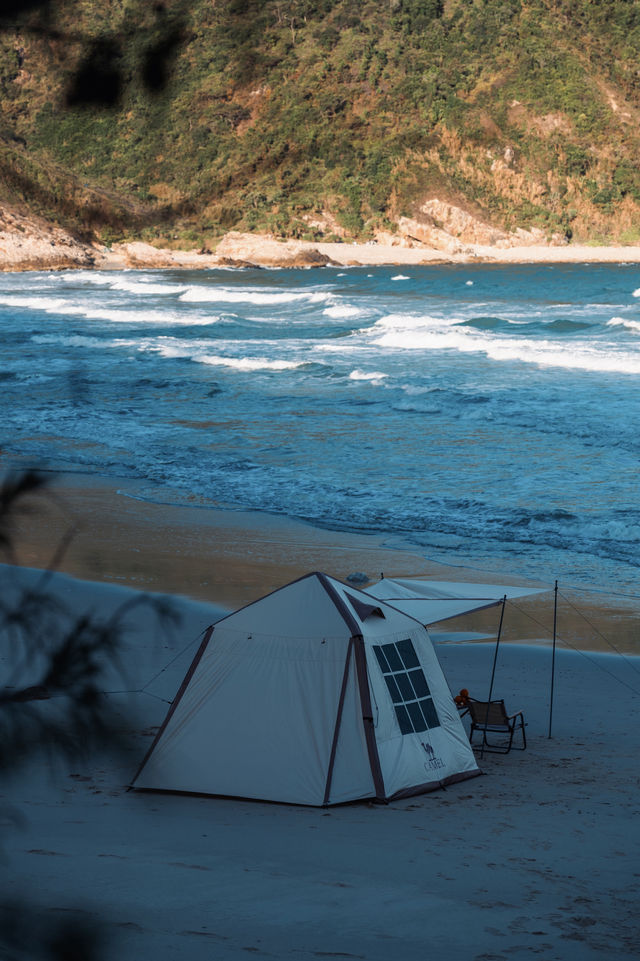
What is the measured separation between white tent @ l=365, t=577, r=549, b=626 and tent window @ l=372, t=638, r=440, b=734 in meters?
0.77

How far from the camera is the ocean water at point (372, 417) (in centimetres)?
1603

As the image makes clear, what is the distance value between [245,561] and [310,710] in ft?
21.0

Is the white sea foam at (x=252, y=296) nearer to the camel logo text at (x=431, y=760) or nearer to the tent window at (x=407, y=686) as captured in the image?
the tent window at (x=407, y=686)

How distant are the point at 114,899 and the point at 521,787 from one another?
358 centimetres

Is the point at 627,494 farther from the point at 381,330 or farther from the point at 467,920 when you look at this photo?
the point at 381,330

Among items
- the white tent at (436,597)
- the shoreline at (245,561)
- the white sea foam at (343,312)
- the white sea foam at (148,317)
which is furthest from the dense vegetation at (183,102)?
the white sea foam at (343,312)

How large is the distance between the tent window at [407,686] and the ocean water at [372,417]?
11.2 ft

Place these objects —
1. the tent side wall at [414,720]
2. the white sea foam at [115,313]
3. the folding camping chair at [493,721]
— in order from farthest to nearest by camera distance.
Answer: the white sea foam at [115,313], the folding camping chair at [493,721], the tent side wall at [414,720]

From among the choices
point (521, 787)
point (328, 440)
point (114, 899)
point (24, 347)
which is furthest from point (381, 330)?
point (114, 899)

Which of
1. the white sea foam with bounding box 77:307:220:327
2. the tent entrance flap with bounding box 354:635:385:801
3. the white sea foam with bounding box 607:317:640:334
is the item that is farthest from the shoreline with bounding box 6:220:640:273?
the tent entrance flap with bounding box 354:635:385:801

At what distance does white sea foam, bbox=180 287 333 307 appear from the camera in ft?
190

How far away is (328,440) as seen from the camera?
22.2m

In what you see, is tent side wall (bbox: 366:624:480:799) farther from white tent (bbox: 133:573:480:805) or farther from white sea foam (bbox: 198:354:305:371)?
white sea foam (bbox: 198:354:305:371)

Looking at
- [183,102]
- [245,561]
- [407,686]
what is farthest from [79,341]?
[183,102]
